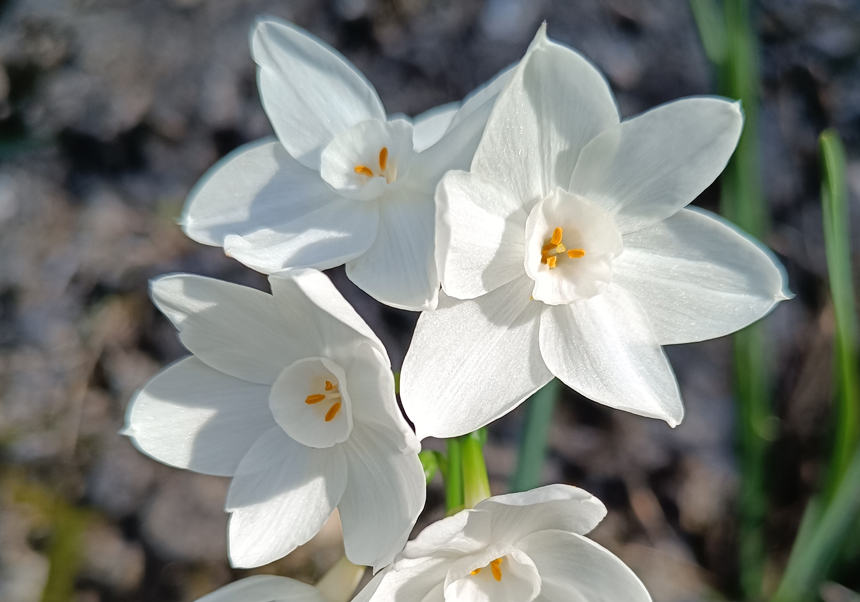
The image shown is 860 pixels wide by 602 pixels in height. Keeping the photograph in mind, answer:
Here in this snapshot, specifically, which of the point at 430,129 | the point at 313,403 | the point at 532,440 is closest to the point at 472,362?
the point at 313,403

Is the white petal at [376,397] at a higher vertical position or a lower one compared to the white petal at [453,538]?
higher

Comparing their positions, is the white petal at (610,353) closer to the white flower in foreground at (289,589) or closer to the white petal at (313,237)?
the white petal at (313,237)

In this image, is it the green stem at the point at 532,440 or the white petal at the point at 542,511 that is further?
the green stem at the point at 532,440

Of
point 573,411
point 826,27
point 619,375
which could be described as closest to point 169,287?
point 619,375

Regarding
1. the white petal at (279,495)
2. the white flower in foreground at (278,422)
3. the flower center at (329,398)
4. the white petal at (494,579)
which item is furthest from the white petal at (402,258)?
the white petal at (494,579)

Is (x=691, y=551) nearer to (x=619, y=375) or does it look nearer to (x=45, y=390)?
(x=619, y=375)

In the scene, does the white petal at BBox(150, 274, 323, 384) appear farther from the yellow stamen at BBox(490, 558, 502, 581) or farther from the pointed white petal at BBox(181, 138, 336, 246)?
the yellow stamen at BBox(490, 558, 502, 581)

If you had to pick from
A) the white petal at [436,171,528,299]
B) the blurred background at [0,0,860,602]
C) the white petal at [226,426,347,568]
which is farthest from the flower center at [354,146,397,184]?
the blurred background at [0,0,860,602]
